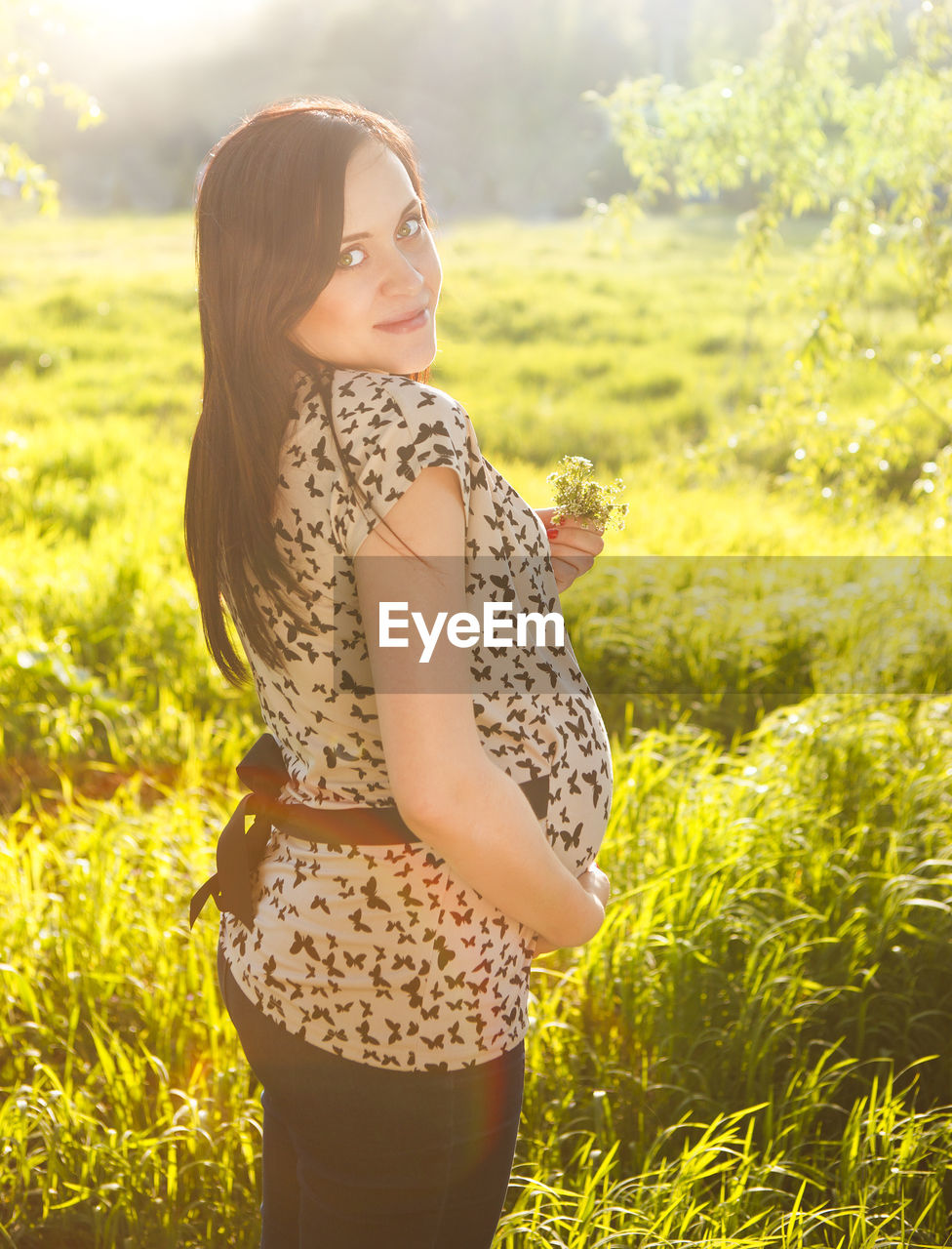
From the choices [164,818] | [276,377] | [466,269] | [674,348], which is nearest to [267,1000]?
[276,377]

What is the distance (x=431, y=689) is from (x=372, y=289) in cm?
45

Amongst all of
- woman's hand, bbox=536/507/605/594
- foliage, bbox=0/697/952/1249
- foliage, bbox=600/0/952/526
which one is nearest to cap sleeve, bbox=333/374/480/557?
woman's hand, bbox=536/507/605/594

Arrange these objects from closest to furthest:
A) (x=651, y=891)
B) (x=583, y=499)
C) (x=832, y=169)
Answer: (x=583, y=499) < (x=651, y=891) < (x=832, y=169)

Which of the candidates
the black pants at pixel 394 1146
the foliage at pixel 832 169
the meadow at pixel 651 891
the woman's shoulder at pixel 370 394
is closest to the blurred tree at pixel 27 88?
the meadow at pixel 651 891

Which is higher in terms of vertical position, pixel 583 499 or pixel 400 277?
pixel 400 277

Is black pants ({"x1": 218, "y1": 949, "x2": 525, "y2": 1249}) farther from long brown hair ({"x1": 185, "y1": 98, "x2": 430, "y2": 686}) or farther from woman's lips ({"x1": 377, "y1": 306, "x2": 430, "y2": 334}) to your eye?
woman's lips ({"x1": 377, "y1": 306, "x2": 430, "y2": 334})

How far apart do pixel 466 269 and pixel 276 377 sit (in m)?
19.0

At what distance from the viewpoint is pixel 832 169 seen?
11.7 feet

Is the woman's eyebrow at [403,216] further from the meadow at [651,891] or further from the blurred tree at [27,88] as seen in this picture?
the blurred tree at [27,88]

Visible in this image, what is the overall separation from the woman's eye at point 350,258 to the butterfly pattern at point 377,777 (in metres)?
0.12

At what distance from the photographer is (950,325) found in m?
13.3

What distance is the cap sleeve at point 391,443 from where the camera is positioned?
95cm

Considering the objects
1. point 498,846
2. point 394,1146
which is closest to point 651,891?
point 394,1146

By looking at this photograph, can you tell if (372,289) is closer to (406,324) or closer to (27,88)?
(406,324)
